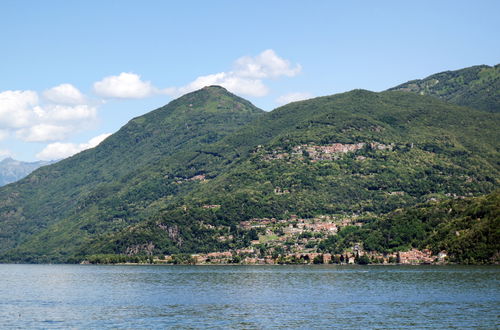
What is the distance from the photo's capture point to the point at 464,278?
587 feet

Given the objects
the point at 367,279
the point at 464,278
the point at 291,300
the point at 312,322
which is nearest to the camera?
the point at 312,322

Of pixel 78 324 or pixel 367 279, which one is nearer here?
pixel 78 324

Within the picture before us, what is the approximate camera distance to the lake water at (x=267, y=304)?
10944 cm

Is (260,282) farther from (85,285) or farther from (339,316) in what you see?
(339,316)

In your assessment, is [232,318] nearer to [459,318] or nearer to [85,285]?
[459,318]

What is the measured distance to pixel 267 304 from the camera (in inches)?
5266

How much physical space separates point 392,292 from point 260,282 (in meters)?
47.0

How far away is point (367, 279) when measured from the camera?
191m

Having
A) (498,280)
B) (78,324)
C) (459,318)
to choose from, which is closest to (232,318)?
(78,324)

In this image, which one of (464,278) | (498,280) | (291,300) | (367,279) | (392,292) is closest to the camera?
(291,300)

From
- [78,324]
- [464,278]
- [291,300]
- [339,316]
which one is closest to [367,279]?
[464,278]

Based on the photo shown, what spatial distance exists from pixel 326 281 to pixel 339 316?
72.4 metres

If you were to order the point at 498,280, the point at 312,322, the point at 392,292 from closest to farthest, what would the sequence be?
the point at 312,322 → the point at 392,292 → the point at 498,280

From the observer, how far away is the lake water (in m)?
109
